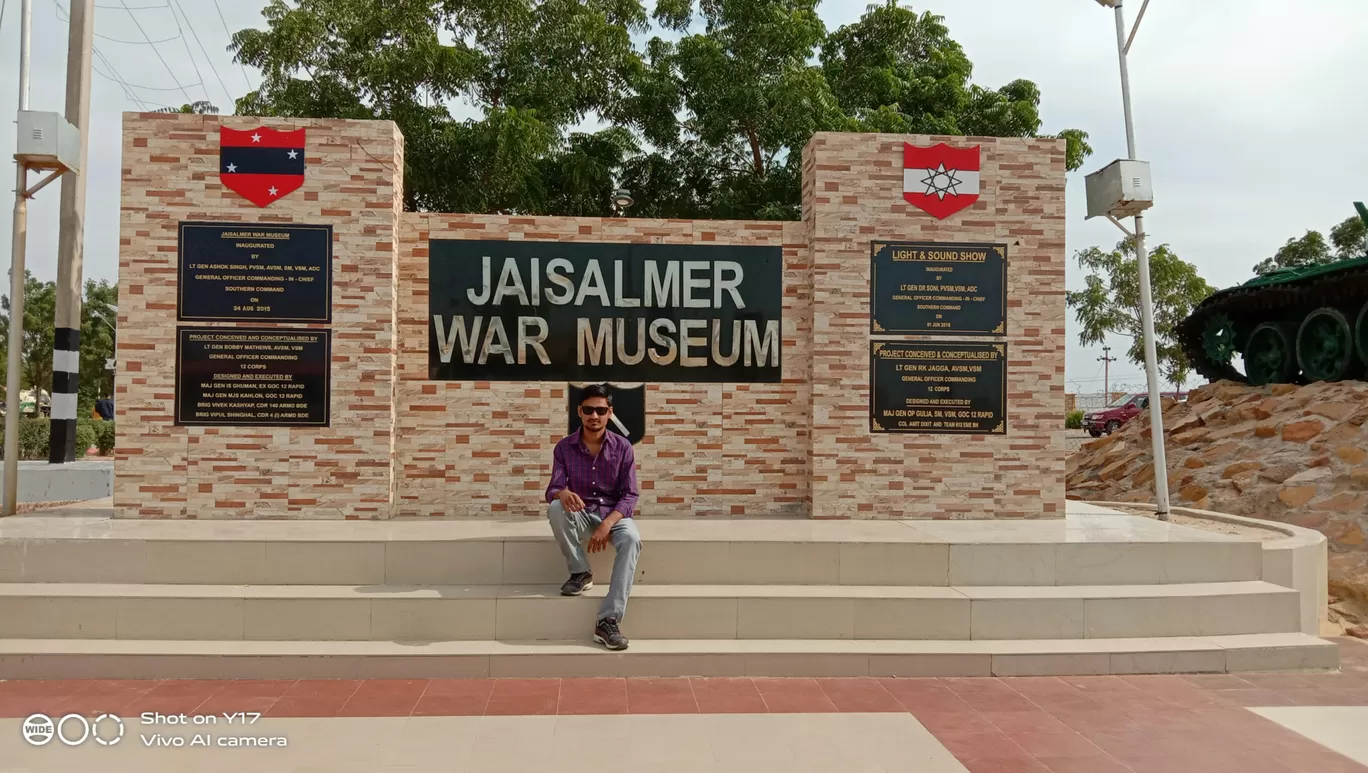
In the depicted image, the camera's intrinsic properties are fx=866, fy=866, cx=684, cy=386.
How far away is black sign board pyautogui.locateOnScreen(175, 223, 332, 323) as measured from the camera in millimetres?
6785

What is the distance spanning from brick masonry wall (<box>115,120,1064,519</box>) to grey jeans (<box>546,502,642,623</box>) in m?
1.87

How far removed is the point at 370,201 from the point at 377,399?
1583mm

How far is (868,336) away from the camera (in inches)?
287

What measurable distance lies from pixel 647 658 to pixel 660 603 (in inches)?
16.1

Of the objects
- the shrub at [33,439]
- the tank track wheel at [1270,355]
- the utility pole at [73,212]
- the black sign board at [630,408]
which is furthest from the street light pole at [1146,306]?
the shrub at [33,439]

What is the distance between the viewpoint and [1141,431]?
566 inches

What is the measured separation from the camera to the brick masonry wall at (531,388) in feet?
22.1

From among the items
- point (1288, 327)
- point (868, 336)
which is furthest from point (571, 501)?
point (1288, 327)

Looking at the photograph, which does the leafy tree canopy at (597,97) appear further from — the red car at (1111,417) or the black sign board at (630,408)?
the red car at (1111,417)

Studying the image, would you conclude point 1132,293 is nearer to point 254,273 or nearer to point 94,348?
point 254,273

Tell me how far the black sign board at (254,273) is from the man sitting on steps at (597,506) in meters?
2.69

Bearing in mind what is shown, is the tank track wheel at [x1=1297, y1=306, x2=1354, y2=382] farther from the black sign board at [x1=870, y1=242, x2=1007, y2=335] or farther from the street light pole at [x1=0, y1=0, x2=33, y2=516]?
the street light pole at [x1=0, y1=0, x2=33, y2=516]

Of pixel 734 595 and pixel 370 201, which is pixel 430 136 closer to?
pixel 370 201

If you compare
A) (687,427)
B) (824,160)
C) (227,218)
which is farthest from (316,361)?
(824,160)
